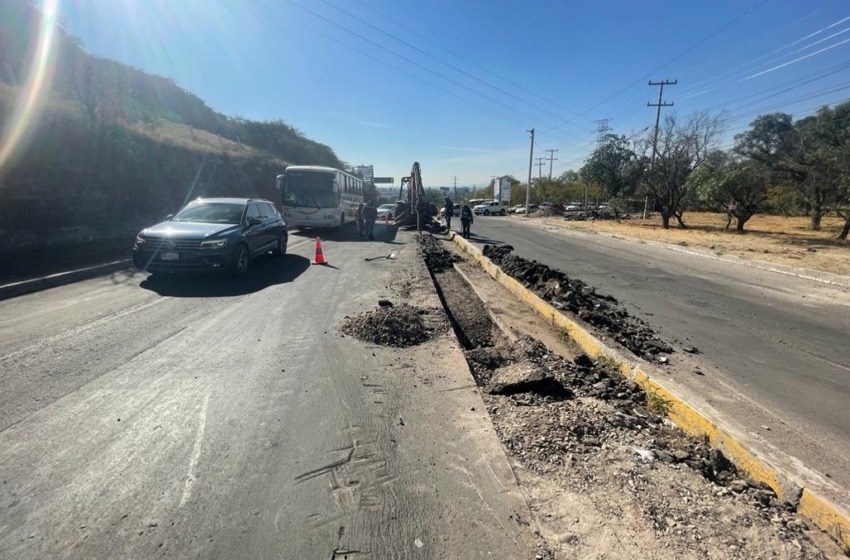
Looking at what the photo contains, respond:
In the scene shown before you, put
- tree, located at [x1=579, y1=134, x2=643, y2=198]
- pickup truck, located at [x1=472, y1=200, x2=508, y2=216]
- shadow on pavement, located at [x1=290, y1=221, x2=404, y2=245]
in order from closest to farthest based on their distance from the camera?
shadow on pavement, located at [x1=290, y1=221, x2=404, y2=245] → tree, located at [x1=579, y1=134, x2=643, y2=198] → pickup truck, located at [x1=472, y1=200, x2=508, y2=216]

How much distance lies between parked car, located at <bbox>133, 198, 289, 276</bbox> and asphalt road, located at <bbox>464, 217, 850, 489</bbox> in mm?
7807

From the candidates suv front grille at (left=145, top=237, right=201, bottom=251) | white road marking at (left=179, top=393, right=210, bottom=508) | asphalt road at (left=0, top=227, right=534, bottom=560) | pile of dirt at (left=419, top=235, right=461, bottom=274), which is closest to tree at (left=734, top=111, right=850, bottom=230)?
pile of dirt at (left=419, top=235, right=461, bottom=274)

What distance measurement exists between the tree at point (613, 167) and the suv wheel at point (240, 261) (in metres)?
44.3

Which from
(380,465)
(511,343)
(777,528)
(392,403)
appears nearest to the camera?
(777,528)

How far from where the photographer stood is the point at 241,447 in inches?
129

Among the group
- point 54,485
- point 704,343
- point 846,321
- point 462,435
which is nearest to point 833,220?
point 846,321

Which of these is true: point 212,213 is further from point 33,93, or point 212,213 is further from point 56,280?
point 33,93

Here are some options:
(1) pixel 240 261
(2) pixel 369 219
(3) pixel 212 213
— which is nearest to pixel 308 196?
(2) pixel 369 219

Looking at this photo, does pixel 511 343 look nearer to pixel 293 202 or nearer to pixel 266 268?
pixel 266 268

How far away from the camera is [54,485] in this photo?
2816 millimetres

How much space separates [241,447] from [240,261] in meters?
6.96

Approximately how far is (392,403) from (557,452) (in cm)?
147

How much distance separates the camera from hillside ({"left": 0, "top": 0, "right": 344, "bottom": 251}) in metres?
12.2

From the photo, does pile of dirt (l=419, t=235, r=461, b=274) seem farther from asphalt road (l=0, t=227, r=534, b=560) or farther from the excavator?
the excavator
